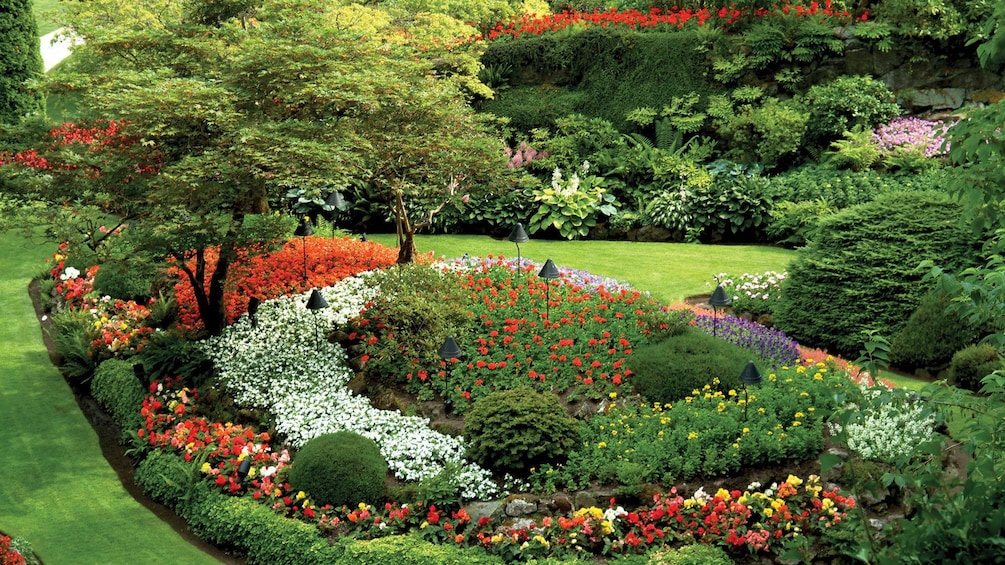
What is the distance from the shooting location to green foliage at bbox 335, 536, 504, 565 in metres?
8.66

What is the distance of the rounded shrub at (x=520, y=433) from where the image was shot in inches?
388

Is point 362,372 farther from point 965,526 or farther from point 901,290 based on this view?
point 965,526

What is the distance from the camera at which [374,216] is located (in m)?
19.5

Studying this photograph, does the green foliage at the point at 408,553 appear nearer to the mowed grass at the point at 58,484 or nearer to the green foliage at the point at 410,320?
the mowed grass at the point at 58,484

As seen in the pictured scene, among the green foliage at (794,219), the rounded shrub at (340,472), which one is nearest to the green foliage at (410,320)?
the rounded shrub at (340,472)

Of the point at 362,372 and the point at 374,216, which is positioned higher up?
the point at 374,216

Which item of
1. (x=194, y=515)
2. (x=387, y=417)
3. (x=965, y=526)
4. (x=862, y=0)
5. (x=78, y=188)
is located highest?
(x=862, y=0)

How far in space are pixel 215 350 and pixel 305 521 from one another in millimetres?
4157

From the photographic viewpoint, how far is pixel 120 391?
12.5 metres

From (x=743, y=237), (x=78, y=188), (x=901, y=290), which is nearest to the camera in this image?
(x=78, y=188)

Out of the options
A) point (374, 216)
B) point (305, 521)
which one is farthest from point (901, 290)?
point (374, 216)

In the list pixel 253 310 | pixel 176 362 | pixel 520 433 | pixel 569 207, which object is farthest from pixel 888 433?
pixel 569 207

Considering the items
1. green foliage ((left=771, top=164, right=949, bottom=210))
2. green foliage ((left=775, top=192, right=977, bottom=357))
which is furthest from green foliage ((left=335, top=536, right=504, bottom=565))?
green foliage ((left=771, top=164, right=949, bottom=210))

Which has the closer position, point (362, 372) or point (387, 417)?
point (387, 417)
